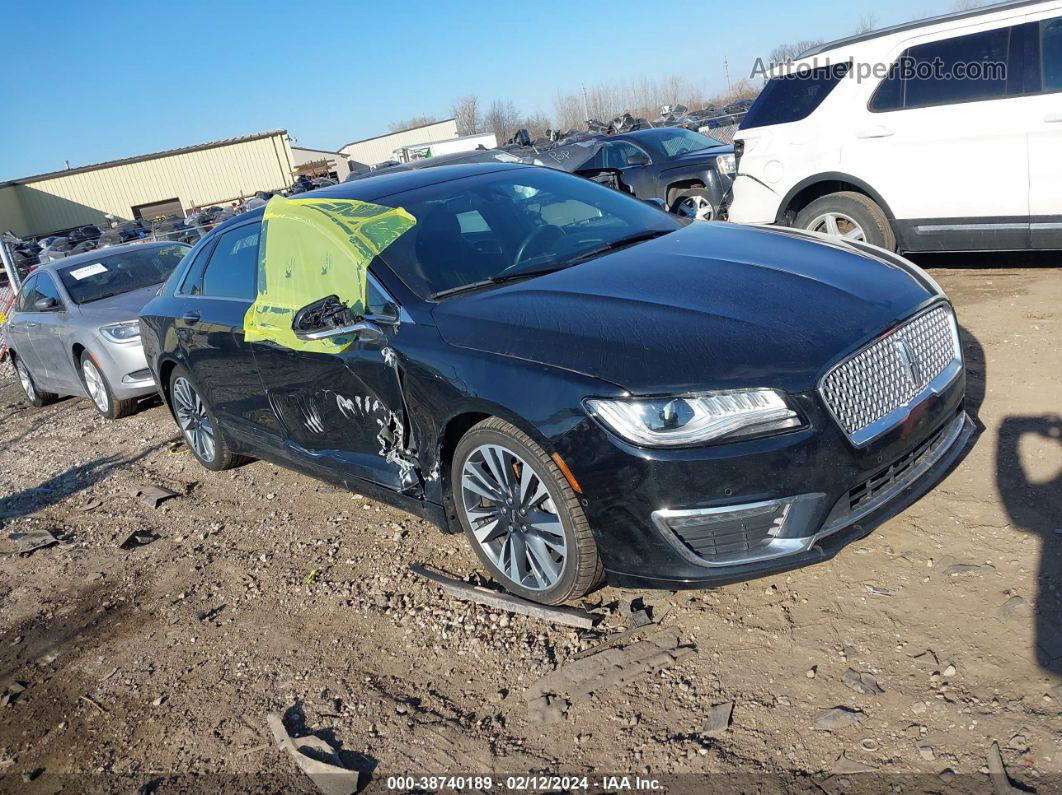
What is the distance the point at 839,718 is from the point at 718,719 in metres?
0.35

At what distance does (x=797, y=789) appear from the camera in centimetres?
220

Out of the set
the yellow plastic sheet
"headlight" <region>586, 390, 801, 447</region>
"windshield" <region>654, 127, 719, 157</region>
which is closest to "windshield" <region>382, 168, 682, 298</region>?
the yellow plastic sheet

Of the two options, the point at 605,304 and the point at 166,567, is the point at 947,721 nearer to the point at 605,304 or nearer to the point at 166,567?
the point at 605,304

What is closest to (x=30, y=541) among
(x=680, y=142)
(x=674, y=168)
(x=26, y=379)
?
(x=26, y=379)

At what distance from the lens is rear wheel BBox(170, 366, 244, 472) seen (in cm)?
533

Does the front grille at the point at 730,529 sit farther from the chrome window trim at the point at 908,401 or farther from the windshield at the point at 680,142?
the windshield at the point at 680,142

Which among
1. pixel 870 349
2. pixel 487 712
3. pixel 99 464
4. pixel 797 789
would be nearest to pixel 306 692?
pixel 487 712

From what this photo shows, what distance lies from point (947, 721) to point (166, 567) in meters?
3.80

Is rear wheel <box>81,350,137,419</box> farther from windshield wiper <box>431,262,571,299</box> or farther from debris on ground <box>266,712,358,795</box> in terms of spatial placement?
debris on ground <box>266,712,358,795</box>

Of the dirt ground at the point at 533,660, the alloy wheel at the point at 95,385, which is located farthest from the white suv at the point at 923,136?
the alloy wheel at the point at 95,385

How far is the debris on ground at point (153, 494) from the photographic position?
546cm

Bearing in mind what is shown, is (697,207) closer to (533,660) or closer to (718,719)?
(533,660)

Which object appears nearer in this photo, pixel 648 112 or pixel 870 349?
pixel 870 349

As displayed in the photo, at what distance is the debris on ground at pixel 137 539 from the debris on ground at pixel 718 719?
11.9 ft
